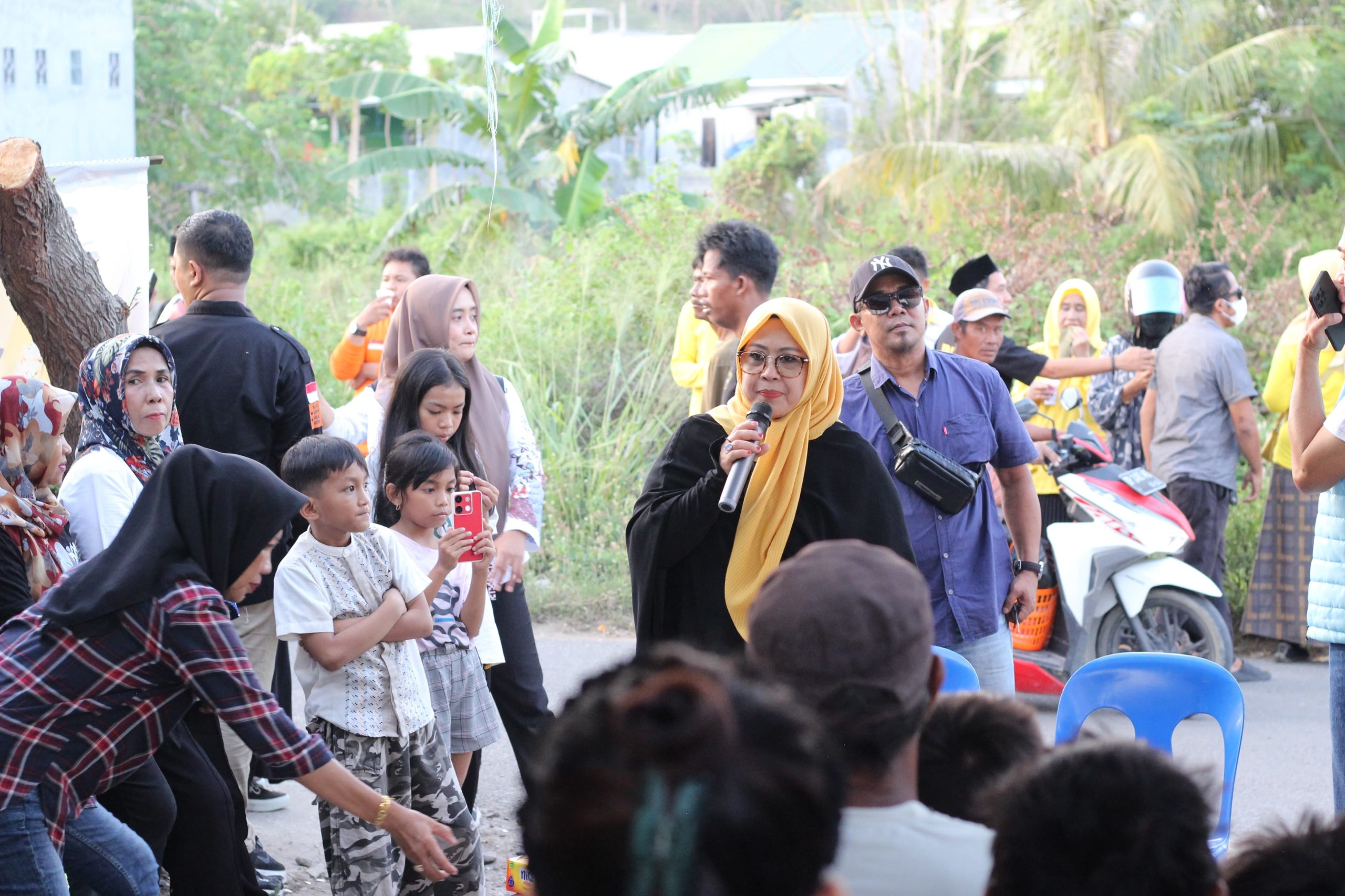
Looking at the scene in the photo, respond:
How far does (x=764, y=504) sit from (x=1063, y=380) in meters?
4.45

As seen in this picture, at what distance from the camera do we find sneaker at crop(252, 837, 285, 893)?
168 inches

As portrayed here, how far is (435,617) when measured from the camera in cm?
399

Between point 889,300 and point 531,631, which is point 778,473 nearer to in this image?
point 889,300

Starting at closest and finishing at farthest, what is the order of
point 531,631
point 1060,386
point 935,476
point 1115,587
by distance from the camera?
point 935,476
point 531,631
point 1115,587
point 1060,386

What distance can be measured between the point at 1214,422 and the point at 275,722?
565 cm

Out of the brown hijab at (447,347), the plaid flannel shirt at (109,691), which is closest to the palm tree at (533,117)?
the brown hijab at (447,347)

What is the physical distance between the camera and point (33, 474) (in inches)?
134

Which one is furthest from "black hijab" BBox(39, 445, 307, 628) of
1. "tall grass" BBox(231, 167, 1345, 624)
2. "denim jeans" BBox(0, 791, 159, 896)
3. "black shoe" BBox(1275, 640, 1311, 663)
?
"black shoe" BBox(1275, 640, 1311, 663)

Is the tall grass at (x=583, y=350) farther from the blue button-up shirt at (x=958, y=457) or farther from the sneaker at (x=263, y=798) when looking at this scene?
the blue button-up shirt at (x=958, y=457)

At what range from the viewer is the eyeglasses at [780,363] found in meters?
3.36

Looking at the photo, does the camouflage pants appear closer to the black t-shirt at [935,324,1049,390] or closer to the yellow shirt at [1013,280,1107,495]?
the black t-shirt at [935,324,1049,390]

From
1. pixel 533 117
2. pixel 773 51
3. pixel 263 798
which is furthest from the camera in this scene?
pixel 773 51

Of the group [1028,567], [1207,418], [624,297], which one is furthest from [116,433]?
[624,297]

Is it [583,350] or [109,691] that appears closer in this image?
[109,691]
